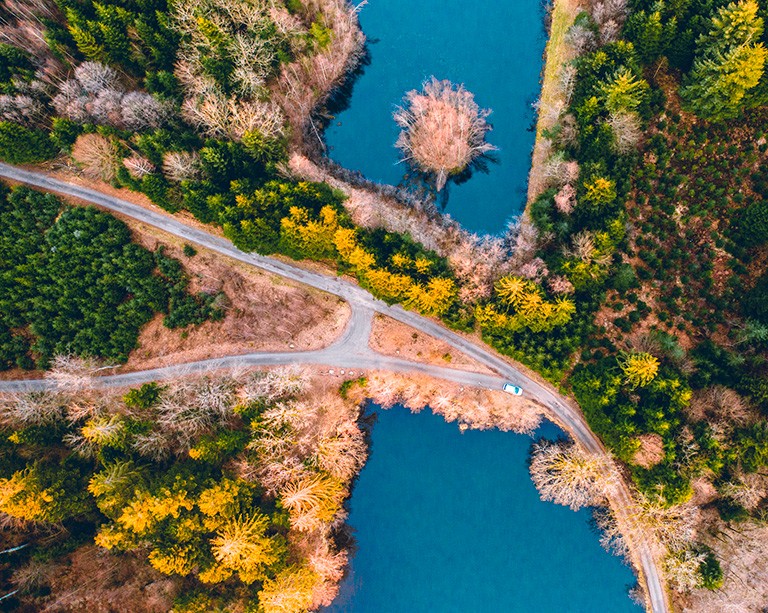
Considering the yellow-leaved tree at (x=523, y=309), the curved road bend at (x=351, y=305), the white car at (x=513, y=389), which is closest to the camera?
the yellow-leaved tree at (x=523, y=309)

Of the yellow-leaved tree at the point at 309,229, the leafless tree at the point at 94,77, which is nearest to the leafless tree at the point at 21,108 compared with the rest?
the leafless tree at the point at 94,77

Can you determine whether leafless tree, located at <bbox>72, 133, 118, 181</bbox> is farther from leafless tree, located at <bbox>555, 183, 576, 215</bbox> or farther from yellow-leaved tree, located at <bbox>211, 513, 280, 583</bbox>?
leafless tree, located at <bbox>555, 183, 576, 215</bbox>

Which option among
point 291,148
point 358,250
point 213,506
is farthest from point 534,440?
point 291,148

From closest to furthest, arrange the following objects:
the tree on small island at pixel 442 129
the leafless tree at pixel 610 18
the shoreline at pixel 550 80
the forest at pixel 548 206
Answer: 1. the forest at pixel 548 206
2. the leafless tree at pixel 610 18
3. the tree on small island at pixel 442 129
4. the shoreline at pixel 550 80

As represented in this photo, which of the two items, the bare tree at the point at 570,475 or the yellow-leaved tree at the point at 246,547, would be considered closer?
the yellow-leaved tree at the point at 246,547

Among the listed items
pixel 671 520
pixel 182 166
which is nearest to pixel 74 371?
pixel 182 166

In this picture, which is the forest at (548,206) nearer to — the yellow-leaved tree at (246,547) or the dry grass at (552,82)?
the dry grass at (552,82)

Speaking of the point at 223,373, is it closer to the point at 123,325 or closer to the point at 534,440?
the point at 123,325

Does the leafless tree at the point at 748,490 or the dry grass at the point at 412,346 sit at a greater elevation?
the dry grass at the point at 412,346
